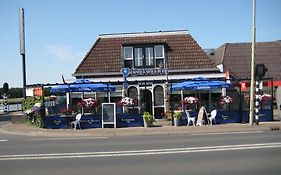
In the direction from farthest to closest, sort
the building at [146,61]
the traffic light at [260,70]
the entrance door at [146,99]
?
1. the building at [146,61]
2. the entrance door at [146,99]
3. the traffic light at [260,70]

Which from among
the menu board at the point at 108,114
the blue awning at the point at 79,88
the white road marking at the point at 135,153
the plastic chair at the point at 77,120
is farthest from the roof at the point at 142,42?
the white road marking at the point at 135,153

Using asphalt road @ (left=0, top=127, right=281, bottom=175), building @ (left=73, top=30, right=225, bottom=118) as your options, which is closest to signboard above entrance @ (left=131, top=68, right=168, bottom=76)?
building @ (left=73, top=30, right=225, bottom=118)

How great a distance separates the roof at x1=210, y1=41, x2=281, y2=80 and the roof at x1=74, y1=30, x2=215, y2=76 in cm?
1382

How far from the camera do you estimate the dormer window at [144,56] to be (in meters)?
29.6

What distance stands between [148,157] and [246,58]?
3739cm

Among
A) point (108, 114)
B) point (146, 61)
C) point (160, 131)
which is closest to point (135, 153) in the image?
point (160, 131)

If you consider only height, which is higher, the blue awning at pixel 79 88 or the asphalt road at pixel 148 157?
the blue awning at pixel 79 88

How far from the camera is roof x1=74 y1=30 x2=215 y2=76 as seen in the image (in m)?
29.6

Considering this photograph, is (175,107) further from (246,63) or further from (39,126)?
(246,63)

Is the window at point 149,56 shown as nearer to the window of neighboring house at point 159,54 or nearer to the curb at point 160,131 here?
the window of neighboring house at point 159,54

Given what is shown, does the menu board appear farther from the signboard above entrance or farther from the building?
the signboard above entrance

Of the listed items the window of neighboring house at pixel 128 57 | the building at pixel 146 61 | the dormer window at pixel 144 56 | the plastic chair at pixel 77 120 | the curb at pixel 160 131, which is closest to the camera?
the curb at pixel 160 131

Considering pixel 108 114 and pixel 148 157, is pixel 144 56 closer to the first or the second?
pixel 108 114

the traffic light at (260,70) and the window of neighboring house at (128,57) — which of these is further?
the window of neighboring house at (128,57)
